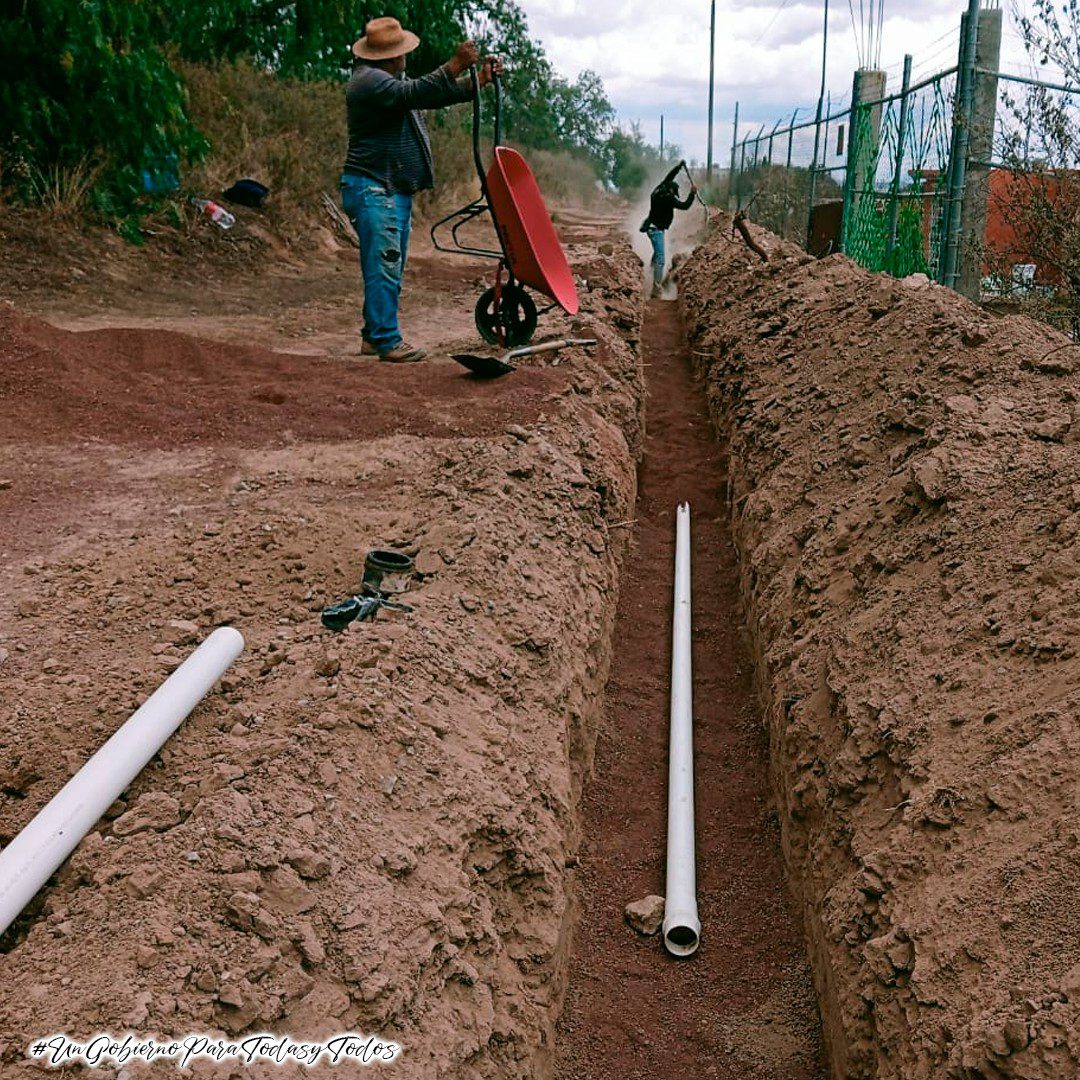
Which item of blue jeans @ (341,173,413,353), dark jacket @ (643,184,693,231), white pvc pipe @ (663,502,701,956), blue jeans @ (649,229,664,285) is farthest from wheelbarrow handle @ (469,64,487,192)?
blue jeans @ (649,229,664,285)

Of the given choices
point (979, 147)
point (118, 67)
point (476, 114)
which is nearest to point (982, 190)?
point (979, 147)

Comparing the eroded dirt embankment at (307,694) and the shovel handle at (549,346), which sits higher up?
the shovel handle at (549,346)

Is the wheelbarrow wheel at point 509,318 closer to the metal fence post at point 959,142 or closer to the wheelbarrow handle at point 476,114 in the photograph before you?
the wheelbarrow handle at point 476,114

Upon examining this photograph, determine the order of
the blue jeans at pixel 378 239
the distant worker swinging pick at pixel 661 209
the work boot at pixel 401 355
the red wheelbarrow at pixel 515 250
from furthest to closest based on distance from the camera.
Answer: the distant worker swinging pick at pixel 661 209 → the work boot at pixel 401 355 → the blue jeans at pixel 378 239 → the red wheelbarrow at pixel 515 250

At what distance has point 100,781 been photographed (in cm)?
247

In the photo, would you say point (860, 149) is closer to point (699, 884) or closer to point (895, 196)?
point (895, 196)

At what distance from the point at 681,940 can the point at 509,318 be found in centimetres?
476

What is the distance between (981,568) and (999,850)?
118 cm

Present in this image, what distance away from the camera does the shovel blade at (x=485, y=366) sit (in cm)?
623

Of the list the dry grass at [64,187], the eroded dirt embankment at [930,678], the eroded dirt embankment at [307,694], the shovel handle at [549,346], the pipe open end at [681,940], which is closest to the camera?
the eroded dirt embankment at [307,694]

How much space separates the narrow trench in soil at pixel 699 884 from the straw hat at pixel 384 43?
3541 millimetres

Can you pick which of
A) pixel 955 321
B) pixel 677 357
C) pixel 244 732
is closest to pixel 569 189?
pixel 677 357

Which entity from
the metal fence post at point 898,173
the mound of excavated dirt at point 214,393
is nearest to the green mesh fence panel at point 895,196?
the metal fence post at point 898,173

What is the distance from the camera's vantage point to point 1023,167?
23.6 feet
